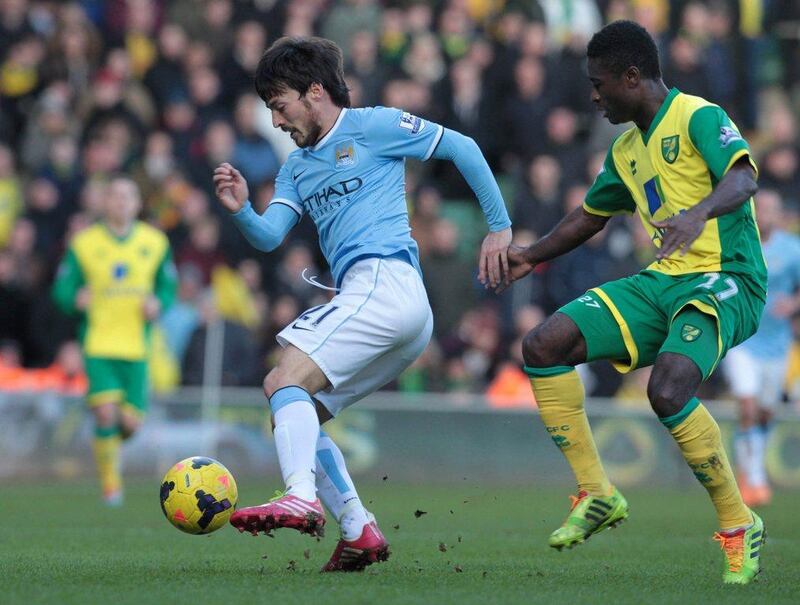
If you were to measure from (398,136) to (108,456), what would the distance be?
6665mm

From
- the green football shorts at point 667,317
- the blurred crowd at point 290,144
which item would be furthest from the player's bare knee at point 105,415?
the green football shorts at point 667,317

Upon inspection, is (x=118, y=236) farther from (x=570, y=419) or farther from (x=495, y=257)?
(x=570, y=419)

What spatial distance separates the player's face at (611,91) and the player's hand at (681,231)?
857 mm

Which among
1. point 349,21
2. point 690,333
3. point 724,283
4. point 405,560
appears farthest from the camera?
point 349,21

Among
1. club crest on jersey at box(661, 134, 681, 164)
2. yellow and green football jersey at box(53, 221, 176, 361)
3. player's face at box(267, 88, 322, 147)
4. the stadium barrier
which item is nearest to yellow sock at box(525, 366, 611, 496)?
club crest on jersey at box(661, 134, 681, 164)

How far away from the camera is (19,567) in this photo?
7.61 meters

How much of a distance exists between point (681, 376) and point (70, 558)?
3379 millimetres

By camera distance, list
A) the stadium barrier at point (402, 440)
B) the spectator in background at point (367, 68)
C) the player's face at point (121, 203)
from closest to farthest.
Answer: the player's face at point (121, 203)
the stadium barrier at point (402, 440)
the spectator in background at point (367, 68)

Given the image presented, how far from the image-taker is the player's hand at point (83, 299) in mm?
13539

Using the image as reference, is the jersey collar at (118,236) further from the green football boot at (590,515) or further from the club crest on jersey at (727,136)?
the club crest on jersey at (727,136)

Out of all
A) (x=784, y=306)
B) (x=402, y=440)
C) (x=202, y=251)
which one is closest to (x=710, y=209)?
(x=784, y=306)

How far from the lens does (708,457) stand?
708 cm

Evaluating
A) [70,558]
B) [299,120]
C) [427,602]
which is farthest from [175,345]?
[427,602]

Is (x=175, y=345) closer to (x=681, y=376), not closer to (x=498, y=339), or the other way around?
(x=498, y=339)
